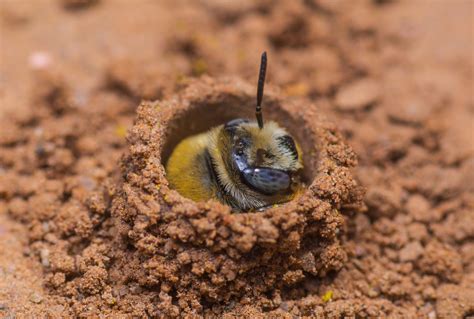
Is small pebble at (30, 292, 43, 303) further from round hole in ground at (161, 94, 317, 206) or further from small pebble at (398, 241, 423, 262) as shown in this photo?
small pebble at (398, 241, 423, 262)

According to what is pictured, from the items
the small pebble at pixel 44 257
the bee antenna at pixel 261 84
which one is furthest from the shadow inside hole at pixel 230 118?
the small pebble at pixel 44 257

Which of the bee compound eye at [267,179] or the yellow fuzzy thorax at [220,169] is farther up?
the yellow fuzzy thorax at [220,169]

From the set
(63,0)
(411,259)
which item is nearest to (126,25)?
(63,0)

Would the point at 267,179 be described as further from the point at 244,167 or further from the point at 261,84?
the point at 261,84

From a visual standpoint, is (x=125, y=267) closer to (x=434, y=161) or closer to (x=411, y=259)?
(x=411, y=259)

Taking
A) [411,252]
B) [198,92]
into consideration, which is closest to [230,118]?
[198,92]

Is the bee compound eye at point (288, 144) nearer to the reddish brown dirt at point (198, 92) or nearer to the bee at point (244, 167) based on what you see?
the bee at point (244, 167)

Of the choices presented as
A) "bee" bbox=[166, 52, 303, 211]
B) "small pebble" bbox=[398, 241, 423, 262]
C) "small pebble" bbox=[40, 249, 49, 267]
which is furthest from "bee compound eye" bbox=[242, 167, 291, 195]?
"small pebble" bbox=[40, 249, 49, 267]

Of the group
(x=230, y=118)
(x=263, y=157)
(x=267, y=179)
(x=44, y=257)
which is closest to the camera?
(x=267, y=179)
